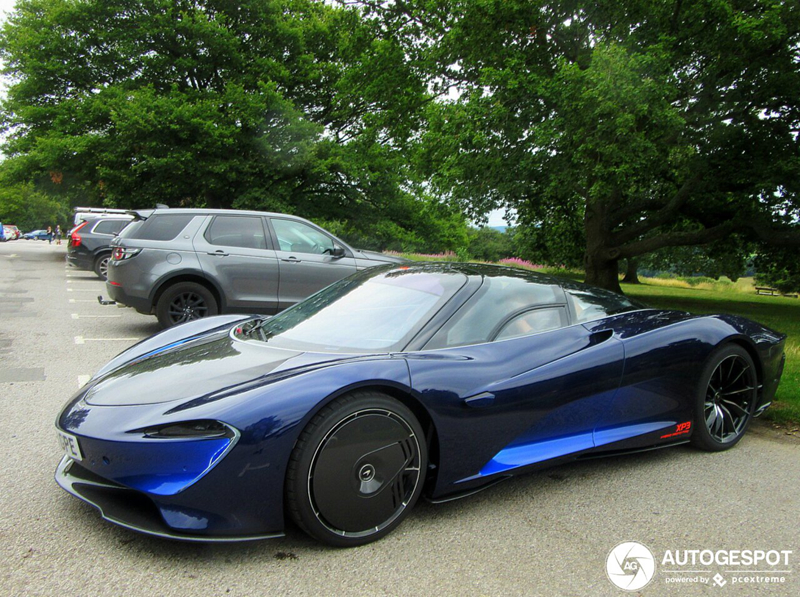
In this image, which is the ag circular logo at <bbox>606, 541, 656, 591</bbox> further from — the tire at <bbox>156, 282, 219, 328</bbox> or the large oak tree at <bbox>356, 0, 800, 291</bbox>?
the large oak tree at <bbox>356, 0, 800, 291</bbox>

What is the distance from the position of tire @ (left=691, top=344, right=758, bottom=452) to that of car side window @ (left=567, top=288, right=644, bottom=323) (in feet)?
2.08

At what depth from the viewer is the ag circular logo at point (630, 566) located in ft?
8.02

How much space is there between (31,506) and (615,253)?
1722cm

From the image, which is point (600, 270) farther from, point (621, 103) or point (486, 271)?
point (486, 271)

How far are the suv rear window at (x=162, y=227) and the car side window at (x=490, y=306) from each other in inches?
225

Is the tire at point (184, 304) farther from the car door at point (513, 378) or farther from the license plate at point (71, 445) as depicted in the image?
the car door at point (513, 378)

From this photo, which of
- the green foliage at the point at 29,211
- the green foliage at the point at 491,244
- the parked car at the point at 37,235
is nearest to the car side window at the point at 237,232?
the green foliage at the point at 491,244

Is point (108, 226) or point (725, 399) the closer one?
point (725, 399)

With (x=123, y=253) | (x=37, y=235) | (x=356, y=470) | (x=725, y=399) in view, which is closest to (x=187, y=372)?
(x=356, y=470)

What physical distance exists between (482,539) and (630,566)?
64cm

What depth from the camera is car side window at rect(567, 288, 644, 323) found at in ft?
12.0

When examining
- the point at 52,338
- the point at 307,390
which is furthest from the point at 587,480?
the point at 52,338

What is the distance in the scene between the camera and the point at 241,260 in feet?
26.4
